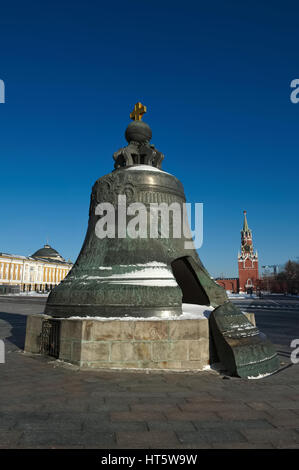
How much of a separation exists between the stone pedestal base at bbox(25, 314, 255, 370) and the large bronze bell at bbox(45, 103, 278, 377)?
13.0 inches

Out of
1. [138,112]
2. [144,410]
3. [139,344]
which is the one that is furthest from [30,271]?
[144,410]

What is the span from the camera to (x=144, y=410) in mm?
3062

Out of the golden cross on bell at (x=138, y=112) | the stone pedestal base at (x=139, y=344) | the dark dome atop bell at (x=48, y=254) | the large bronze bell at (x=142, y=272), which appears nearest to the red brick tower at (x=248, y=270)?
the dark dome atop bell at (x=48, y=254)

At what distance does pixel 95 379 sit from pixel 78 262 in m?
2.56

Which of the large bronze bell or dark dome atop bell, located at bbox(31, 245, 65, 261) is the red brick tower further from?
the large bronze bell

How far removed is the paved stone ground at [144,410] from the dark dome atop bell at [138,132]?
4610 millimetres

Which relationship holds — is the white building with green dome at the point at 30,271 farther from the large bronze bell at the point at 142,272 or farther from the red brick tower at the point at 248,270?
the large bronze bell at the point at 142,272

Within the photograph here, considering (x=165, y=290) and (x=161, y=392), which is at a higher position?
(x=165, y=290)

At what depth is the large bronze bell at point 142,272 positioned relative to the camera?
190 inches

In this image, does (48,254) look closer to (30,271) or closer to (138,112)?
(30,271)

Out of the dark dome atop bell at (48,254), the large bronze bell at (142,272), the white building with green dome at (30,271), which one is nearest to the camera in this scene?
the large bronze bell at (142,272)

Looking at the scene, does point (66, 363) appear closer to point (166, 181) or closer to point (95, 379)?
point (95, 379)
